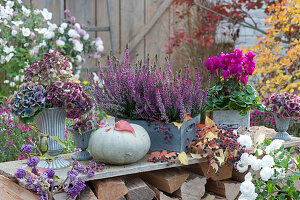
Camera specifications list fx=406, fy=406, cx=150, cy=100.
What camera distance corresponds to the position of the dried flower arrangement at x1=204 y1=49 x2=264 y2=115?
2.37 metres

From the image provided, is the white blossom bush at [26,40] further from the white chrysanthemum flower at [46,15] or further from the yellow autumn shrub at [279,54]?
the yellow autumn shrub at [279,54]

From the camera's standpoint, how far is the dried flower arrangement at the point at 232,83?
2.37 meters

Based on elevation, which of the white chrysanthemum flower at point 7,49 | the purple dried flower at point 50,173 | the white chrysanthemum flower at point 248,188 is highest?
the white chrysanthemum flower at point 7,49

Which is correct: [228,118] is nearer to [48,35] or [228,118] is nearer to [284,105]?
[284,105]

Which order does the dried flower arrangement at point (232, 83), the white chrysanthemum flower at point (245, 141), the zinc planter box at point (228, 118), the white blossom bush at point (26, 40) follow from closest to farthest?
the white chrysanthemum flower at point (245, 141)
the dried flower arrangement at point (232, 83)
the zinc planter box at point (228, 118)
the white blossom bush at point (26, 40)

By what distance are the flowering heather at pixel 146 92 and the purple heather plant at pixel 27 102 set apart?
0.47 m

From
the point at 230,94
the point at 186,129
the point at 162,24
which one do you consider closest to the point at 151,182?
the point at 186,129

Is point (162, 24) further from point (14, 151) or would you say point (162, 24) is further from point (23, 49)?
point (14, 151)

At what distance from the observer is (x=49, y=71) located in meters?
1.98

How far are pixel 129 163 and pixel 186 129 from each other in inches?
14.9

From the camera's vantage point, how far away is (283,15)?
4.27 m

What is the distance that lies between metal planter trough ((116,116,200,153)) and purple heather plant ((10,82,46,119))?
60cm

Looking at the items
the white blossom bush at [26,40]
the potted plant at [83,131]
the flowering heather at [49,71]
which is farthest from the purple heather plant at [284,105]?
the white blossom bush at [26,40]

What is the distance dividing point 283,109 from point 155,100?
83 centimetres
